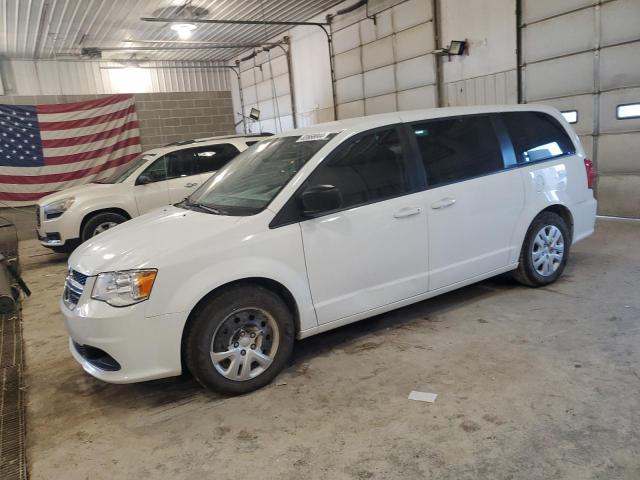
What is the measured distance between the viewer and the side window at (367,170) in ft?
11.4

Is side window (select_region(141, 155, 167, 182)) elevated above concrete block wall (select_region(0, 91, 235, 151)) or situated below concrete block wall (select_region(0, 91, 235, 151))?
below

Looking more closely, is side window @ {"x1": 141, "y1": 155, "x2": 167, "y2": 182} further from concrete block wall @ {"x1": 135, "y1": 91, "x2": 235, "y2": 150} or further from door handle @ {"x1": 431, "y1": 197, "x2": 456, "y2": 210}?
door handle @ {"x1": 431, "y1": 197, "x2": 456, "y2": 210}

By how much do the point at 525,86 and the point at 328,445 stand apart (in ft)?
26.9

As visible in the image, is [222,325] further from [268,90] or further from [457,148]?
[268,90]

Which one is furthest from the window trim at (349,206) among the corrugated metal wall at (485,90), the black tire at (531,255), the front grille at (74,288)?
the corrugated metal wall at (485,90)

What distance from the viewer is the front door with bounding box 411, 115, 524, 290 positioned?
151 inches

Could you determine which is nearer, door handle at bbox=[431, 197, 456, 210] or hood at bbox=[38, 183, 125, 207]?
door handle at bbox=[431, 197, 456, 210]

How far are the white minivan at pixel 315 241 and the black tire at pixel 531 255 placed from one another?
0.06ft

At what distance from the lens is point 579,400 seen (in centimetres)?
282

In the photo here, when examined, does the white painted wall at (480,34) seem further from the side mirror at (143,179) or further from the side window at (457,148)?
the side mirror at (143,179)

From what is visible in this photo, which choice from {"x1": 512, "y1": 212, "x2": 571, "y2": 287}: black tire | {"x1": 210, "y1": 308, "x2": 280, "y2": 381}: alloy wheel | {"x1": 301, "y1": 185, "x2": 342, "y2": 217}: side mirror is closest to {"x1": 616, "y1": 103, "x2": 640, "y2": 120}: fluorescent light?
{"x1": 512, "y1": 212, "x2": 571, "y2": 287}: black tire

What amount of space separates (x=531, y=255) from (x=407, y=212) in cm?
155

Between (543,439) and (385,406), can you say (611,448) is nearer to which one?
(543,439)

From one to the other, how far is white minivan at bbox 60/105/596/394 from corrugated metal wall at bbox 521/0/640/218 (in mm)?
3881
